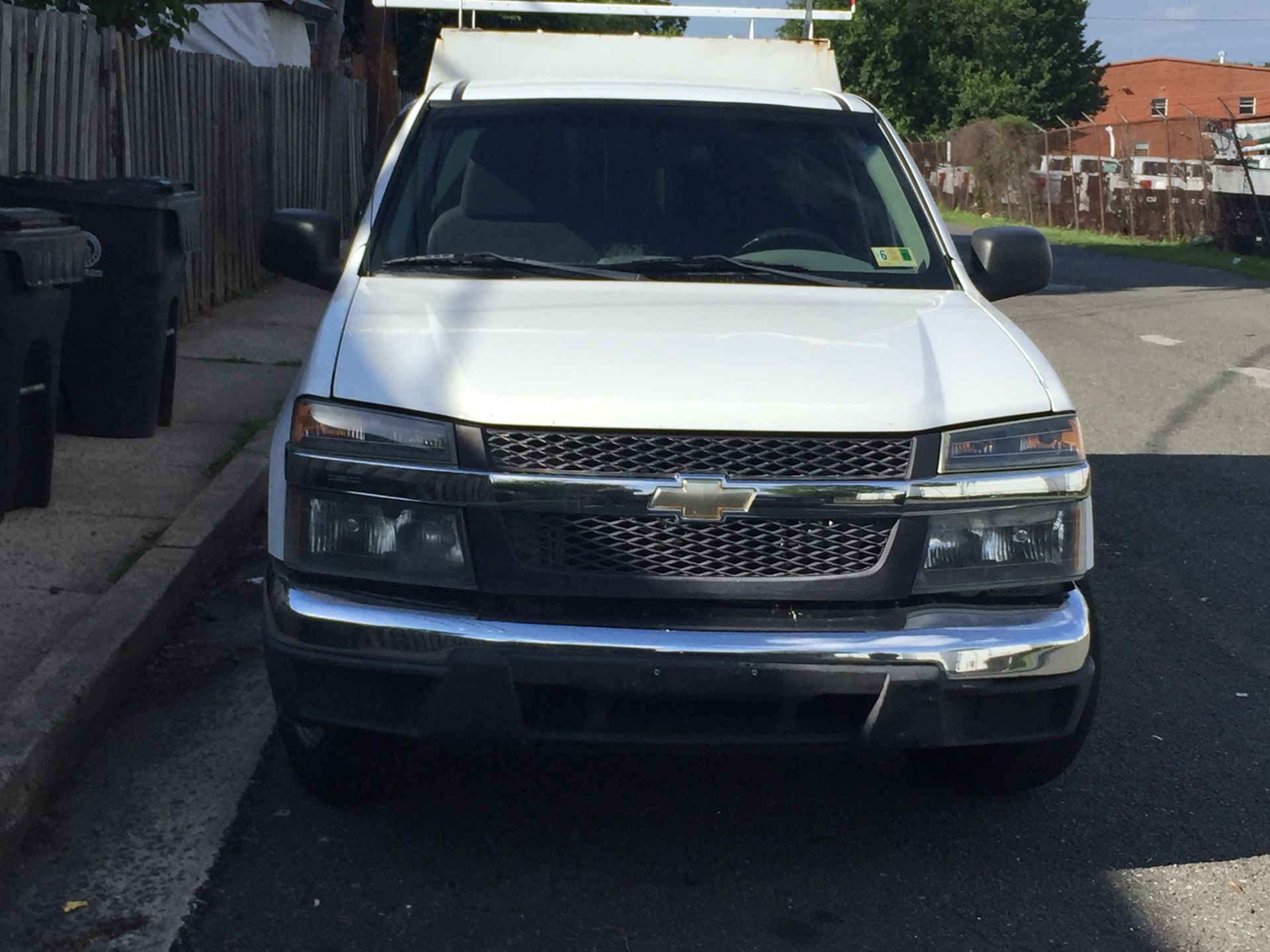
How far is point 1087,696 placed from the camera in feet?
11.5

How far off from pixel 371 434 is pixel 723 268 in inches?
55.1

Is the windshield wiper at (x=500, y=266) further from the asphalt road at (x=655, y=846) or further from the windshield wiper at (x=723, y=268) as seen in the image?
the asphalt road at (x=655, y=846)

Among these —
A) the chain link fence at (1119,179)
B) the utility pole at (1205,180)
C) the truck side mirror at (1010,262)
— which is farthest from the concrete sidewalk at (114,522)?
the utility pole at (1205,180)

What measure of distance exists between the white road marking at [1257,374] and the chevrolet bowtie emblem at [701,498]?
8459 mm

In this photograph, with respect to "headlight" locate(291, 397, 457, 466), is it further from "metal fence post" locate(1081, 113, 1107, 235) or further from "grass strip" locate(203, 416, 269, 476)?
"metal fence post" locate(1081, 113, 1107, 235)

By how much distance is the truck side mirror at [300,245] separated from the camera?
4629 mm

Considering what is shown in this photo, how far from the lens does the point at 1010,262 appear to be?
4730 mm

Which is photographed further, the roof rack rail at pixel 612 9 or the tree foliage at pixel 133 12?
the tree foliage at pixel 133 12

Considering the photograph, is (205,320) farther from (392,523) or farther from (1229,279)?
(1229,279)

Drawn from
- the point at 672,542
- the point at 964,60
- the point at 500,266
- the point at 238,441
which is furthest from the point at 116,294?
the point at 964,60

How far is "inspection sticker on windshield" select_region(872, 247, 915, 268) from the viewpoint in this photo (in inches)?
178

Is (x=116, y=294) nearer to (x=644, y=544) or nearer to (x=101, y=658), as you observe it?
(x=101, y=658)

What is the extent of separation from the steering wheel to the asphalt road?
150 cm

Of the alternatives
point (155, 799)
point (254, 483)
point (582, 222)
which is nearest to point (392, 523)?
point (155, 799)
